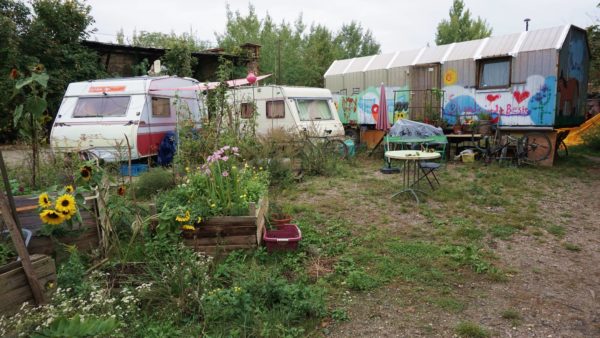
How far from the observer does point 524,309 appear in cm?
326

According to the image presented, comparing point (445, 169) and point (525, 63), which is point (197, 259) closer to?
point (445, 169)

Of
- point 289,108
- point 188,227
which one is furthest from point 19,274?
point 289,108

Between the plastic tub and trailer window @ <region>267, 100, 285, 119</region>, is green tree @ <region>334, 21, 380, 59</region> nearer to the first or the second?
trailer window @ <region>267, 100, 285, 119</region>

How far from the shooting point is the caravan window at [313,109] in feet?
37.3

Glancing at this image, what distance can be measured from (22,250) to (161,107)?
847 cm

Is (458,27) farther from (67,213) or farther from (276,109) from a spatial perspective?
(67,213)

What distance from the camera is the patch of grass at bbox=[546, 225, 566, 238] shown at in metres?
5.18

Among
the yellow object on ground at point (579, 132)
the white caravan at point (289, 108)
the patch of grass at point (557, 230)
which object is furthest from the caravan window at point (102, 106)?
the yellow object on ground at point (579, 132)

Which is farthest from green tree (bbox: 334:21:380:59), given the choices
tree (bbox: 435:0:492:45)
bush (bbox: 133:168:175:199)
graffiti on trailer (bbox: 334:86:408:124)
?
bush (bbox: 133:168:175:199)

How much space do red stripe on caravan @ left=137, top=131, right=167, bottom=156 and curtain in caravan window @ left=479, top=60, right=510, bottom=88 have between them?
8841 mm

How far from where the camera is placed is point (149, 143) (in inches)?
385

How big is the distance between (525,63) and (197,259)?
33.3 ft

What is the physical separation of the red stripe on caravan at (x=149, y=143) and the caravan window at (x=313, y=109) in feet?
12.2

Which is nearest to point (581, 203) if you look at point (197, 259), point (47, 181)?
point (197, 259)
